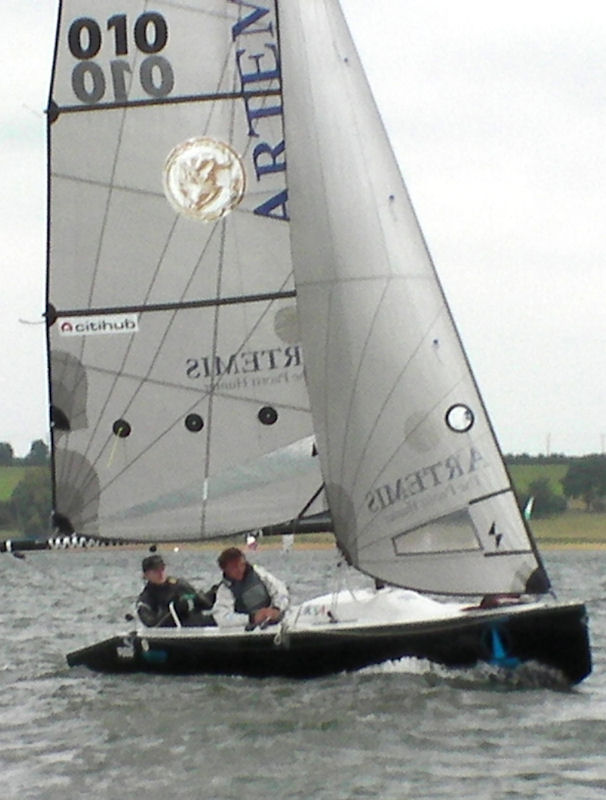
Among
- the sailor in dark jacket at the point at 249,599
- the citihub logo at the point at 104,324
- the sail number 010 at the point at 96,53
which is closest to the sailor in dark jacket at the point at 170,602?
the sailor in dark jacket at the point at 249,599

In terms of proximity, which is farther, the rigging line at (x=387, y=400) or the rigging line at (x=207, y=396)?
the rigging line at (x=207, y=396)

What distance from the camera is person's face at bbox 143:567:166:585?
64.6 ft

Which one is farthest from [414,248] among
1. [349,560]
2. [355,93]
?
[349,560]

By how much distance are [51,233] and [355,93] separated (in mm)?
3224

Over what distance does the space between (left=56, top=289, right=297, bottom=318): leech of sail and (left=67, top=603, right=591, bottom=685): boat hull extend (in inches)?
123

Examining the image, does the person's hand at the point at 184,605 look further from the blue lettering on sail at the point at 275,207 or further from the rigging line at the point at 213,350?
the blue lettering on sail at the point at 275,207

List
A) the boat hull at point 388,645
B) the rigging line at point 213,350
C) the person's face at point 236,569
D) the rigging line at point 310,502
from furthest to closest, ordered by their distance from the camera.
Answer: the rigging line at point 213,350 → the rigging line at point 310,502 → the person's face at point 236,569 → the boat hull at point 388,645

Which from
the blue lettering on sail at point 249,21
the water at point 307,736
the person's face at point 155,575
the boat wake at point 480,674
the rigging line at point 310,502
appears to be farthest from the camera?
the blue lettering on sail at point 249,21

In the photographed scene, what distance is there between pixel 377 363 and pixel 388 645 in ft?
8.44

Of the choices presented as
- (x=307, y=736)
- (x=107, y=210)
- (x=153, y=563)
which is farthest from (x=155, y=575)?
(x=107, y=210)

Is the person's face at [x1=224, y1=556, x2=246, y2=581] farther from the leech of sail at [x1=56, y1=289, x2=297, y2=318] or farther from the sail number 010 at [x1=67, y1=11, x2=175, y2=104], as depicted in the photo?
the sail number 010 at [x1=67, y1=11, x2=175, y2=104]

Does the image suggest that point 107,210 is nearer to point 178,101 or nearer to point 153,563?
point 178,101

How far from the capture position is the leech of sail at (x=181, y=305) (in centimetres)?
2066

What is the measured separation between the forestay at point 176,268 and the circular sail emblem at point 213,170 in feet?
0.04
